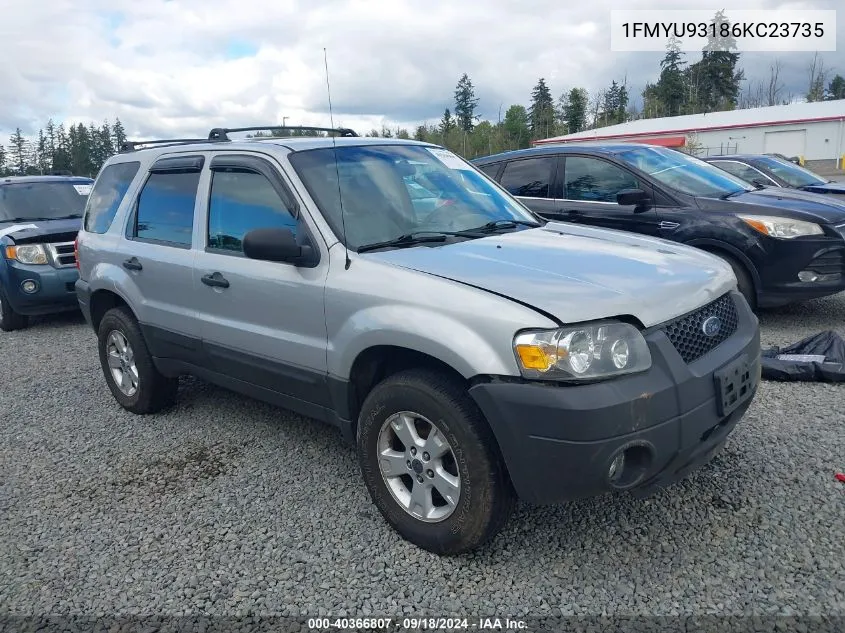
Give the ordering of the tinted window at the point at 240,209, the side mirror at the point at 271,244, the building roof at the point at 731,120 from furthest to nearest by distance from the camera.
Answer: the building roof at the point at 731,120, the tinted window at the point at 240,209, the side mirror at the point at 271,244

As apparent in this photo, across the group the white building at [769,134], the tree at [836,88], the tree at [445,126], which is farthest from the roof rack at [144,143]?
the tree at [836,88]

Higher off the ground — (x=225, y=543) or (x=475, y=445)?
(x=475, y=445)

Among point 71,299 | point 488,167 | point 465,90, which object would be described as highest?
point 465,90

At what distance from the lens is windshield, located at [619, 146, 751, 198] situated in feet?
21.3

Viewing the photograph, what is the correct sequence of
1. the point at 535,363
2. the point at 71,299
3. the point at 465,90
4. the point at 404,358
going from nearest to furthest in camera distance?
the point at 535,363 → the point at 404,358 → the point at 71,299 → the point at 465,90

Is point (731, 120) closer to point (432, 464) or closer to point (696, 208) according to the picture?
point (696, 208)

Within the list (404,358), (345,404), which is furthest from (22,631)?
(404,358)

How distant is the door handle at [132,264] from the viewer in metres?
4.56

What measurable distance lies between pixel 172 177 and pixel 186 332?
41.3 inches

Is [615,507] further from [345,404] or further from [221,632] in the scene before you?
[221,632]

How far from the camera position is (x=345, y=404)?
330 cm

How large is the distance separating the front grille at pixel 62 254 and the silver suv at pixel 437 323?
4.15 metres

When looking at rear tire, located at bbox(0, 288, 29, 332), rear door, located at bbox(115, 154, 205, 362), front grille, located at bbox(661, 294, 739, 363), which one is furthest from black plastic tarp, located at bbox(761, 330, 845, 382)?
rear tire, located at bbox(0, 288, 29, 332)

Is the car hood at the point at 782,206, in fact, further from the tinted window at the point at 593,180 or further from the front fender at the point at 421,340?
the front fender at the point at 421,340
